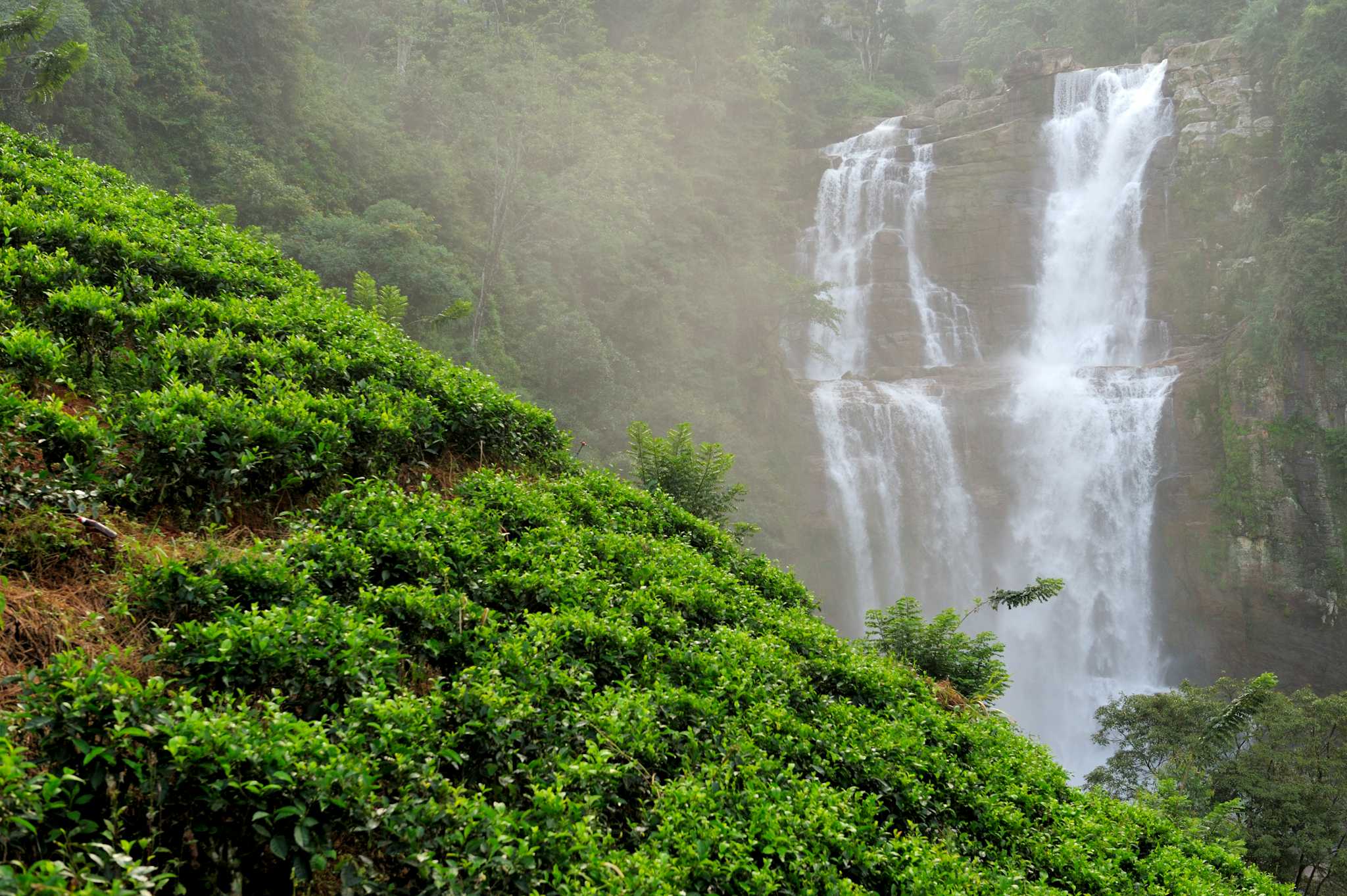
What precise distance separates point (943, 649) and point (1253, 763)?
12.4 m

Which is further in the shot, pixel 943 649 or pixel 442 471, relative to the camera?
pixel 943 649

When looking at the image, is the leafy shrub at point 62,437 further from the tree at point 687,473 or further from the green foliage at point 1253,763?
the green foliage at point 1253,763

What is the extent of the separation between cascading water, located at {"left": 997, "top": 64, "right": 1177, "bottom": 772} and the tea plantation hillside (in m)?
20.8

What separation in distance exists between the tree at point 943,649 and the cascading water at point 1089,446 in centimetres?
1782

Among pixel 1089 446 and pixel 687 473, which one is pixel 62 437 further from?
pixel 1089 446

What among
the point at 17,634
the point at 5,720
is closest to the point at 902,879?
the point at 5,720

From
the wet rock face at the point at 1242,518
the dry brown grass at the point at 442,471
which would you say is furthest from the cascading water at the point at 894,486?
the dry brown grass at the point at 442,471

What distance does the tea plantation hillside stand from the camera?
2170 mm

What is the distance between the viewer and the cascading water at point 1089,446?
942 inches

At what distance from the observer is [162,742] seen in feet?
7.11

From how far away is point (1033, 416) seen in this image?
26516 millimetres

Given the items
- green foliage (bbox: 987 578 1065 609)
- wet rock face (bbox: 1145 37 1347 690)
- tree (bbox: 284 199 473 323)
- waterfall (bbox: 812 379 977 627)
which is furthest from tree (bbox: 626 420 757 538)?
wet rock face (bbox: 1145 37 1347 690)

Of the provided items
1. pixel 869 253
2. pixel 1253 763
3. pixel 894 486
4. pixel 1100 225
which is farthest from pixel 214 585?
pixel 1100 225

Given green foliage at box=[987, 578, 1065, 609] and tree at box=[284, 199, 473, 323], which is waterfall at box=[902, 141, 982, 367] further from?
green foliage at box=[987, 578, 1065, 609]
